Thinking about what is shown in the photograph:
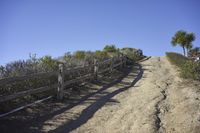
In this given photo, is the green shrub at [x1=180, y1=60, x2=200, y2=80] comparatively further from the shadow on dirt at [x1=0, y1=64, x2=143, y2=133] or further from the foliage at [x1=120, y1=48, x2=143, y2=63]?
the foliage at [x1=120, y1=48, x2=143, y2=63]

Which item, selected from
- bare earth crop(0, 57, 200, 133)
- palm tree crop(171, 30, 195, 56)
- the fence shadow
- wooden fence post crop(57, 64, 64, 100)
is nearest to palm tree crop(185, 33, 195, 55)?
palm tree crop(171, 30, 195, 56)

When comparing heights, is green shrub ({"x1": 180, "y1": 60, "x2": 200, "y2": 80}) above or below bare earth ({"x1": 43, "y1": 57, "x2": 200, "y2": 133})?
above

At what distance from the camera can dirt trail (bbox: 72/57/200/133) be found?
8.65m

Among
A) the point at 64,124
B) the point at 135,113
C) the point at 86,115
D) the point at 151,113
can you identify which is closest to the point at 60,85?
the point at 86,115

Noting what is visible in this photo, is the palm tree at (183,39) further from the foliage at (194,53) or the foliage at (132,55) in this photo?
the foliage at (132,55)

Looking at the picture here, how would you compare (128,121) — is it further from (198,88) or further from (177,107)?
(198,88)

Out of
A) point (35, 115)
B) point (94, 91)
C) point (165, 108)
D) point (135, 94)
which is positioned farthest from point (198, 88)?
point (35, 115)

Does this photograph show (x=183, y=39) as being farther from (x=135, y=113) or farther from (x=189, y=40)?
(x=135, y=113)

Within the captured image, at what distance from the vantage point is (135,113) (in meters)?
10.2

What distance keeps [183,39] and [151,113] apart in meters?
50.0

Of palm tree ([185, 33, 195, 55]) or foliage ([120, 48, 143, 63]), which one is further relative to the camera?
palm tree ([185, 33, 195, 55])

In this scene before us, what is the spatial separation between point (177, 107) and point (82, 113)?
3.48 metres

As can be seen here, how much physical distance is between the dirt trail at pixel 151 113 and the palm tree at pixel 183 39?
149 ft

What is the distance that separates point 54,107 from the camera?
11195mm
